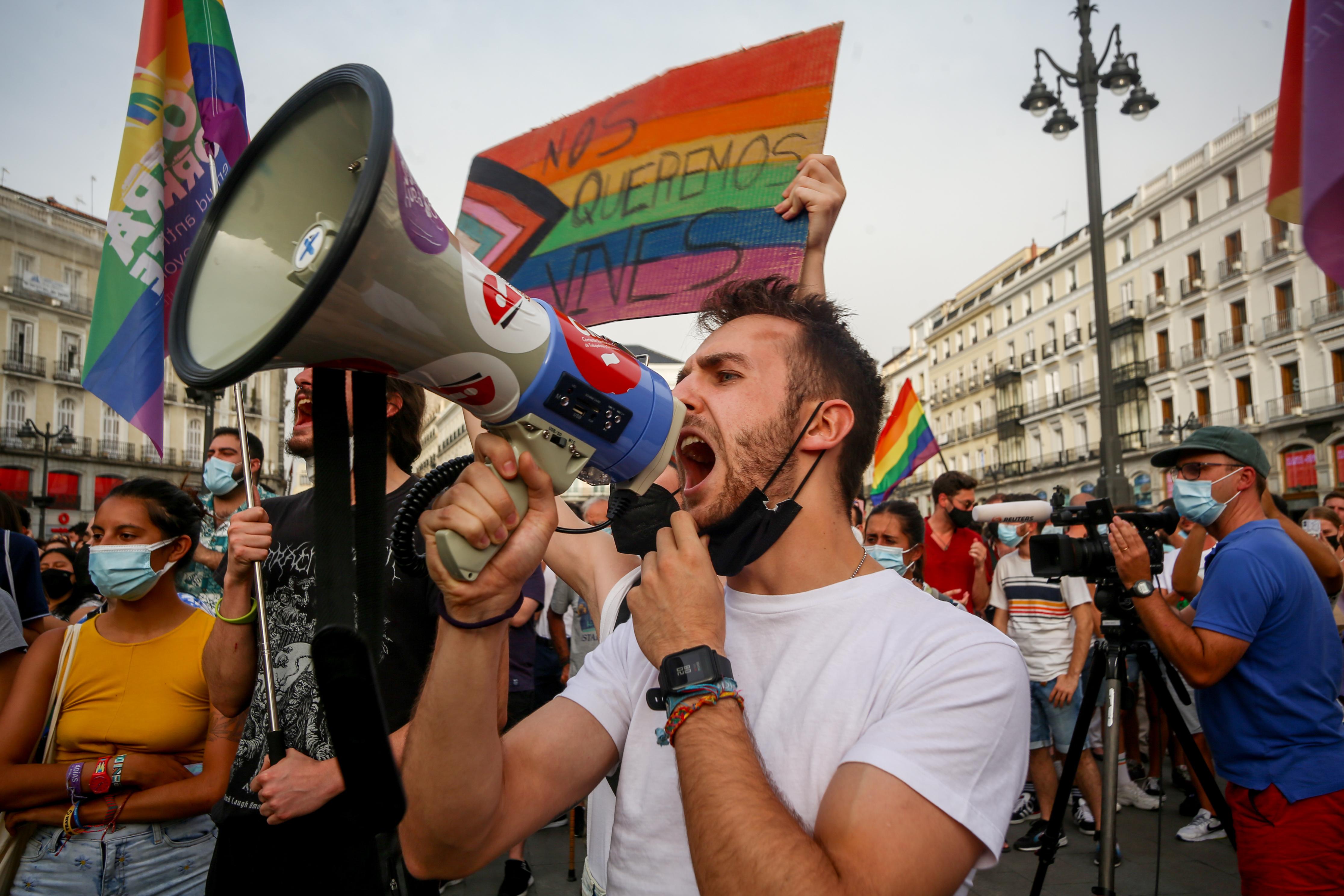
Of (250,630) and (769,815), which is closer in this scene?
(769,815)

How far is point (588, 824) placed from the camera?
217 cm

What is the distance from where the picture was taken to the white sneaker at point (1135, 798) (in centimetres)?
586

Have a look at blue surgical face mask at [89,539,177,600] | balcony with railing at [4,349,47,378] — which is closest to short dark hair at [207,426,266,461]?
blue surgical face mask at [89,539,177,600]

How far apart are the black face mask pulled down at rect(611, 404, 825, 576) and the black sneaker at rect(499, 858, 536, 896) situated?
348 cm

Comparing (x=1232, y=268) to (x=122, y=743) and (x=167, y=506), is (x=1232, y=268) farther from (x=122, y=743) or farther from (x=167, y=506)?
(x=122, y=743)

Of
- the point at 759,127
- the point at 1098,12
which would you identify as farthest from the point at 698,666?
the point at 1098,12

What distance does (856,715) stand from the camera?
1.45m

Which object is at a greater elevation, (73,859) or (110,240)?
(110,240)

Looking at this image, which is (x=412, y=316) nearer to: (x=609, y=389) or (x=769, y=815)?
(x=609, y=389)

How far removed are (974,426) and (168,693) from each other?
2269 inches

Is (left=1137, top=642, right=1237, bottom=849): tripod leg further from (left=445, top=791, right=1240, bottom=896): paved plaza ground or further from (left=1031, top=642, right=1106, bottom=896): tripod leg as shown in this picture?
(left=445, top=791, right=1240, bottom=896): paved plaza ground

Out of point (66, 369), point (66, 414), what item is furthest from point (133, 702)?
point (66, 414)

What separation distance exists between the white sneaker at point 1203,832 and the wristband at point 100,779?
18.3 feet

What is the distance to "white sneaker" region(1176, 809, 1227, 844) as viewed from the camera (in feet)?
16.8
